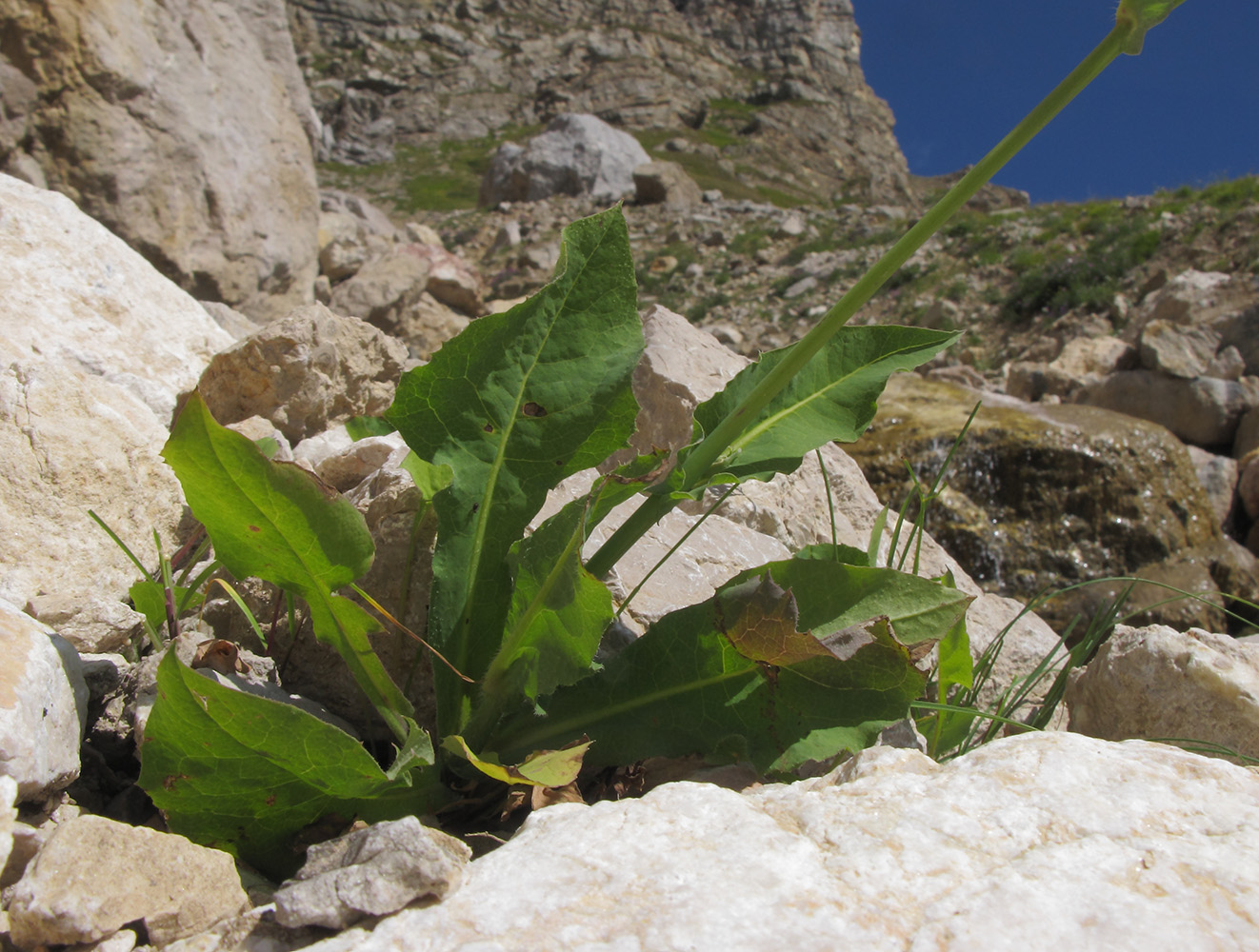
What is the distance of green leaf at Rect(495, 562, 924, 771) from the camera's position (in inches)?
48.4

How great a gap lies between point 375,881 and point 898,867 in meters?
0.55

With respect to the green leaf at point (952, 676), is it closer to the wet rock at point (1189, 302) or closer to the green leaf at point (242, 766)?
the green leaf at point (242, 766)

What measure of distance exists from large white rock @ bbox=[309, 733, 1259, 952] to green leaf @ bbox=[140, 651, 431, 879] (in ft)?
0.84

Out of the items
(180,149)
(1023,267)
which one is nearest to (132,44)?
(180,149)

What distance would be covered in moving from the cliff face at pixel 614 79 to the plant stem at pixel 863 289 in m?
37.4

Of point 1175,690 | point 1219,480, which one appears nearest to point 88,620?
point 1175,690

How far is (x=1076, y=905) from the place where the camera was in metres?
0.84

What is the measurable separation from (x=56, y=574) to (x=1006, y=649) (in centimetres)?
247

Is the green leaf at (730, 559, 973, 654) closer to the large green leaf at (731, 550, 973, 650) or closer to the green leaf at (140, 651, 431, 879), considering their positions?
the large green leaf at (731, 550, 973, 650)

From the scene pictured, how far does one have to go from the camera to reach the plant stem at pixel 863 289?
1013mm

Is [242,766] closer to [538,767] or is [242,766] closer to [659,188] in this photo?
[538,767]

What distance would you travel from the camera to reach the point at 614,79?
47.3 metres

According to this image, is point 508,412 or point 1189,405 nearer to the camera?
point 508,412

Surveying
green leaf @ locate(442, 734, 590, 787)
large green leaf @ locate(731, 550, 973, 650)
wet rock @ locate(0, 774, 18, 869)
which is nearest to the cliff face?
large green leaf @ locate(731, 550, 973, 650)
